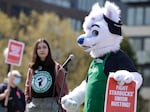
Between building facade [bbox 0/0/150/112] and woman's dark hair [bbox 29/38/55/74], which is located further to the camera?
building facade [bbox 0/0/150/112]

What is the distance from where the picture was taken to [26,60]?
1336 inches

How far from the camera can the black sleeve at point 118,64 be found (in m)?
6.46

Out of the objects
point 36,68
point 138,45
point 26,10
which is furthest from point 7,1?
point 36,68

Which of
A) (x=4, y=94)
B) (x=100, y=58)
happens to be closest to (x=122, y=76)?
(x=100, y=58)

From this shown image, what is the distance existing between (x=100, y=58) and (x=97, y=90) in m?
0.40

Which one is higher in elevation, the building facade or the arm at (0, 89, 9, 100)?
the building facade

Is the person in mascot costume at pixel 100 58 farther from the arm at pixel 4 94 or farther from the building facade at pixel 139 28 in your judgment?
the building facade at pixel 139 28

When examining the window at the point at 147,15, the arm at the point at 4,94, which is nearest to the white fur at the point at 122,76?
the arm at the point at 4,94

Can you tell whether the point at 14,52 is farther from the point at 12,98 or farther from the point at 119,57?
the point at 119,57

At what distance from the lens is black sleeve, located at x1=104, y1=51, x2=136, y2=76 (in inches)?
255

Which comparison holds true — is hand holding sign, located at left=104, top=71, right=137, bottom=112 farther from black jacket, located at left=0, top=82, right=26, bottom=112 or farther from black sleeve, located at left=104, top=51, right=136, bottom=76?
black jacket, located at left=0, top=82, right=26, bottom=112

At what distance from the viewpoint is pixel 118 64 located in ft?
21.4

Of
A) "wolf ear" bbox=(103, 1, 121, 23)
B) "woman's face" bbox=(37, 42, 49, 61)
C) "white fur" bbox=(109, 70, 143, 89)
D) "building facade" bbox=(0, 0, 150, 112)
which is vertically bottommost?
"white fur" bbox=(109, 70, 143, 89)

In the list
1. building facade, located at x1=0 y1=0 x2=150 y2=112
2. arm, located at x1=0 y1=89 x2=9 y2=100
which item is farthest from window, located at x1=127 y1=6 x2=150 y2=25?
arm, located at x1=0 y1=89 x2=9 y2=100
